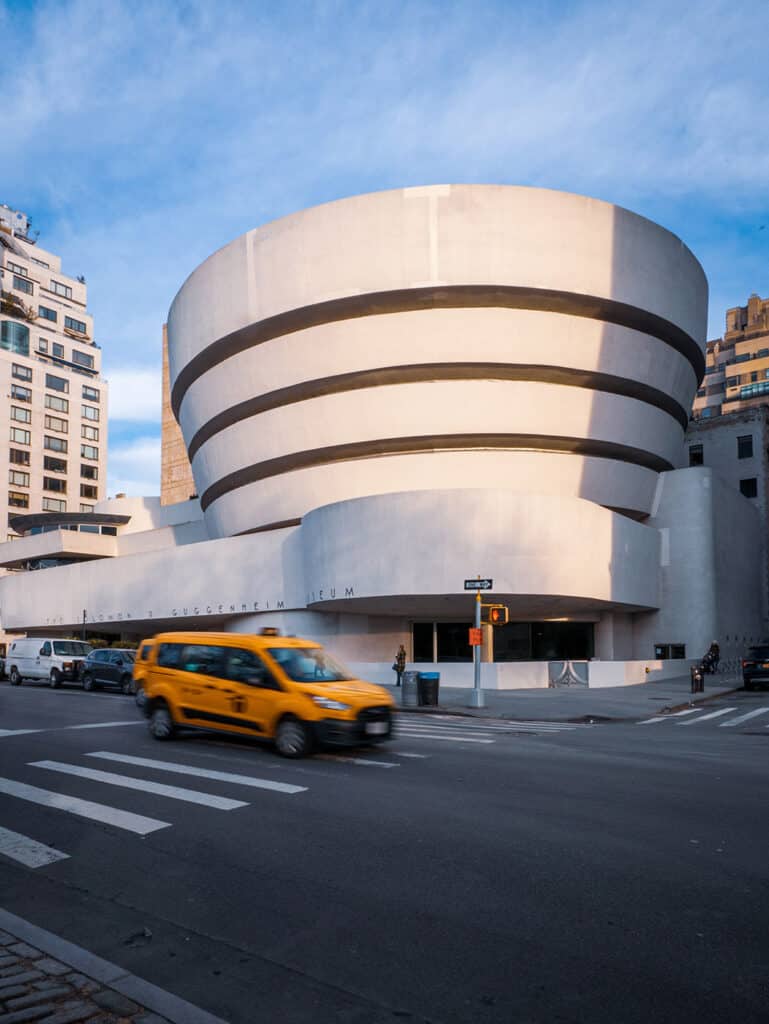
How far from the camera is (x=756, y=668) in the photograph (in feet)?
108

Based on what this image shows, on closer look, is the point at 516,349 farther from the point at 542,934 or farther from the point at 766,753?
the point at 542,934

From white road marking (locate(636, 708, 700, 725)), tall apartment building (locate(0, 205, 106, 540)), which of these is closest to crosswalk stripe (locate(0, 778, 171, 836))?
white road marking (locate(636, 708, 700, 725))

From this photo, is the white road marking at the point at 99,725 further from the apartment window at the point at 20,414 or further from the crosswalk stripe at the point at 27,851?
the apartment window at the point at 20,414

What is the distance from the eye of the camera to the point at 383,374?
137 feet

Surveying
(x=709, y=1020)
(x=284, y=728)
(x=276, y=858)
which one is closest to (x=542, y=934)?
(x=709, y=1020)

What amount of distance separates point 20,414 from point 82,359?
13047mm

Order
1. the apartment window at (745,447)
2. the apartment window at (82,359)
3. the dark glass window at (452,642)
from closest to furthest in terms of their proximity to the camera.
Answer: the dark glass window at (452,642) < the apartment window at (745,447) < the apartment window at (82,359)

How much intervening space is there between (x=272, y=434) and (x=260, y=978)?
41.5 meters

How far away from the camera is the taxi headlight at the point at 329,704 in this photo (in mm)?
12141

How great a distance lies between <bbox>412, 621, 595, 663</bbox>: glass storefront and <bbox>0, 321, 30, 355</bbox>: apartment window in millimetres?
68948

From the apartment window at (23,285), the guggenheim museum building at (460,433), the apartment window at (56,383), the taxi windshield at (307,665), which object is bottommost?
the taxi windshield at (307,665)

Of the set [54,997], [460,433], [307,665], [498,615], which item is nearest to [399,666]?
[498,615]

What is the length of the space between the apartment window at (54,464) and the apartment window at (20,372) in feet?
29.2

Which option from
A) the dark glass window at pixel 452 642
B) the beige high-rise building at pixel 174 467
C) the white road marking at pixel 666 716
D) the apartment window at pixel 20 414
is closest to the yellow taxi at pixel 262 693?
the white road marking at pixel 666 716
